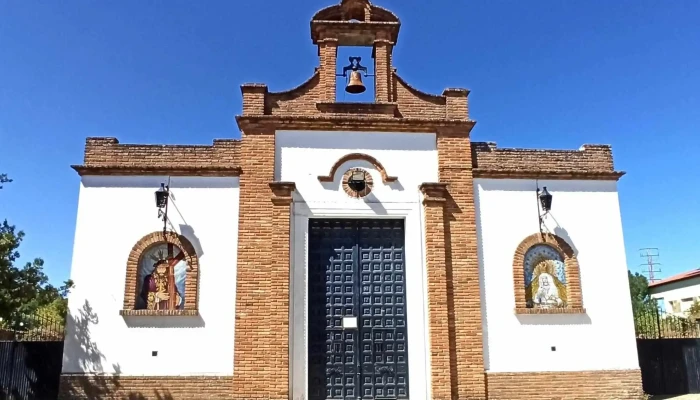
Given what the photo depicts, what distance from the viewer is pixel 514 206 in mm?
11289

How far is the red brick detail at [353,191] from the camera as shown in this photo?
11.0 m

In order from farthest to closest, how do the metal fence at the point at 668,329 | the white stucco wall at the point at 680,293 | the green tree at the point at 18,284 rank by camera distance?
the white stucco wall at the point at 680,293 → the metal fence at the point at 668,329 → the green tree at the point at 18,284

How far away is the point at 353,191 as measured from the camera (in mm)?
11062

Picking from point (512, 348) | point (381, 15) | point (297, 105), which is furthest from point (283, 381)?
point (381, 15)

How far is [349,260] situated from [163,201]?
375 centimetres

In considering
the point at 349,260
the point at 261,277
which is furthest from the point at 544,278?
the point at 261,277

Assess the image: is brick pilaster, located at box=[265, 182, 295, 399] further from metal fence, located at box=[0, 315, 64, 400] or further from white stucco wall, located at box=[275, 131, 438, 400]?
metal fence, located at box=[0, 315, 64, 400]

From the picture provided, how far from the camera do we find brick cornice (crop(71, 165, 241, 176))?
35.4 ft

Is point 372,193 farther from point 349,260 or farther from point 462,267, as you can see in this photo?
point 462,267

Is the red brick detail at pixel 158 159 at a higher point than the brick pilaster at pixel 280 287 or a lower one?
higher

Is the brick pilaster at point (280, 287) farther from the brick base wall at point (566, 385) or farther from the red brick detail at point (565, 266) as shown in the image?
the red brick detail at point (565, 266)

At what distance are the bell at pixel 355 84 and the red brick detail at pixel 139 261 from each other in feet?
15.2

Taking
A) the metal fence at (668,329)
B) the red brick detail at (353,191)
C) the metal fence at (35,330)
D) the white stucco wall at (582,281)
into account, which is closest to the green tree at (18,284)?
the metal fence at (35,330)

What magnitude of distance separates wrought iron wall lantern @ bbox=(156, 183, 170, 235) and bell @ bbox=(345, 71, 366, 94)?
14.0 ft
